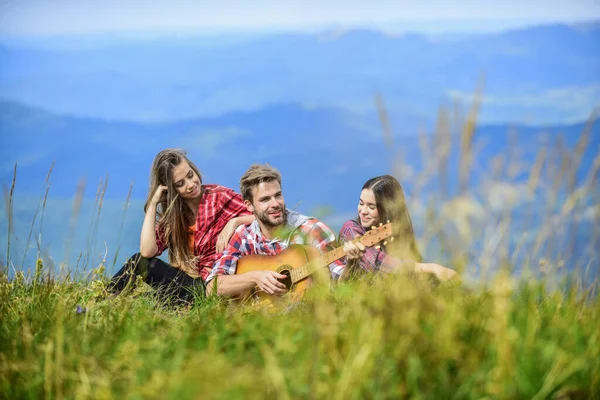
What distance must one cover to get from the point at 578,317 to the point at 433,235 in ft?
2.46

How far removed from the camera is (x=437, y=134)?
6.60 ft

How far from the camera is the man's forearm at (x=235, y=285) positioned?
3.67 m

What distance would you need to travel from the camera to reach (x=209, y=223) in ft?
13.9

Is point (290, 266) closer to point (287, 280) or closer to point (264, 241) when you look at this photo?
point (287, 280)

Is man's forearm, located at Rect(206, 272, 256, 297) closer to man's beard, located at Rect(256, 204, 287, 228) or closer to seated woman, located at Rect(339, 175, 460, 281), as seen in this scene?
man's beard, located at Rect(256, 204, 287, 228)

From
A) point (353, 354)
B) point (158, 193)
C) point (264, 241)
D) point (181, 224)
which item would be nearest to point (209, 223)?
point (181, 224)

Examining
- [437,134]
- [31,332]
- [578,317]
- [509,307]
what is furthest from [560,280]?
[31,332]

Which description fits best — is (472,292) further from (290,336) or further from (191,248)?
(191,248)

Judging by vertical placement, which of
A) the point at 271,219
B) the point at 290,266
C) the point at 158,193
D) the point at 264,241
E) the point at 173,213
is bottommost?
the point at 290,266

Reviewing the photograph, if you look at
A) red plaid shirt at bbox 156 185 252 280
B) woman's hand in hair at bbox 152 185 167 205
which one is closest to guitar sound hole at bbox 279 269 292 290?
red plaid shirt at bbox 156 185 252 280

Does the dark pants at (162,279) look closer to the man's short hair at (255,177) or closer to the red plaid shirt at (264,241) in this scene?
the red plaid shirt at (264,241)

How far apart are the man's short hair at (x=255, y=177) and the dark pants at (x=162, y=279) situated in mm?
534

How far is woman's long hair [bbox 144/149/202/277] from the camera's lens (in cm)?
417

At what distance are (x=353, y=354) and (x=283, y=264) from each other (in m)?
1.83
